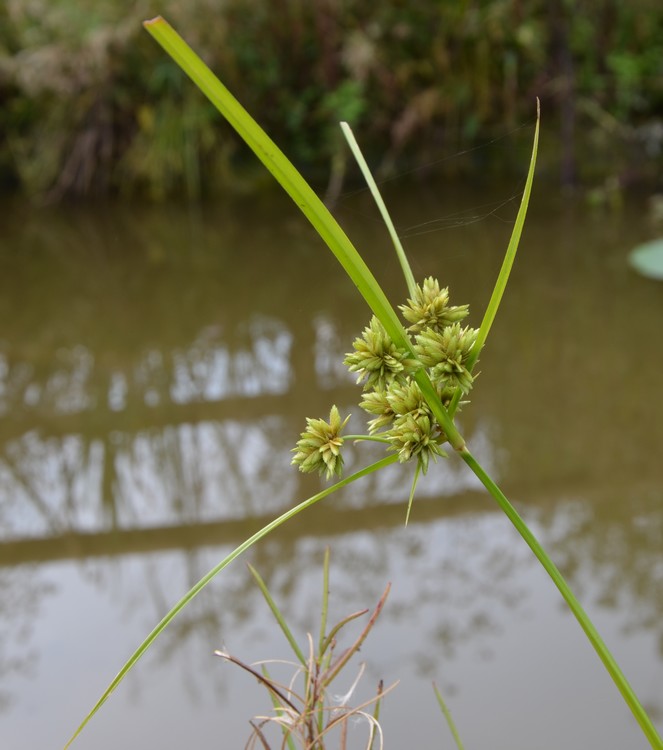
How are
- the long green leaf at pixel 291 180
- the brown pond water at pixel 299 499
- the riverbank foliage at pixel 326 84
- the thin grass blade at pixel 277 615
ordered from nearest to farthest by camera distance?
the long green leaf at pixel 291 180 < the thin grass blade at pixel 277 615 < the brown pond water at pixel 299 499 < the riverbank foliage at pixel 326 84

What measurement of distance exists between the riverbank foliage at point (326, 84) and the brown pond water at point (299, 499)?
1.05 meters

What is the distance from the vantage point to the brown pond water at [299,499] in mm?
1059

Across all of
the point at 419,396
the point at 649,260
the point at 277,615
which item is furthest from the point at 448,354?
the point at 649,260

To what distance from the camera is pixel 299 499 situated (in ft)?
5.01

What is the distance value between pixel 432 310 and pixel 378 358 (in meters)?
0.04

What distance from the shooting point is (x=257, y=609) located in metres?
1.23

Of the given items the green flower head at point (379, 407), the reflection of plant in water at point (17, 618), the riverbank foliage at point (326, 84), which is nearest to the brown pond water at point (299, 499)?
the reflection of plant in water at point (17, 618)

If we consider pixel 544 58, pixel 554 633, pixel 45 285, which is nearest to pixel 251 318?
pixel 45 285

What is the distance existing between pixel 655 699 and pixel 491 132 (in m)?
2.92

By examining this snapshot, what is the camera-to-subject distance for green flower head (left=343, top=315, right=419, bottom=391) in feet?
1.45

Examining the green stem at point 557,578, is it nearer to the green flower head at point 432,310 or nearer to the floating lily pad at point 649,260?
the green flower head at point 432,310

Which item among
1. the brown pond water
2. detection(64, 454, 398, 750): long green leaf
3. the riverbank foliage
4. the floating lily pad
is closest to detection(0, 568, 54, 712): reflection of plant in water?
the brown pond water

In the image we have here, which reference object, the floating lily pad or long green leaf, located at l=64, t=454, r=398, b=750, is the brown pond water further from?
long green leaf, located at l=64, t=454, r=398, b=750

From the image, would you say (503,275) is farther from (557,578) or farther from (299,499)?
(299,499)
